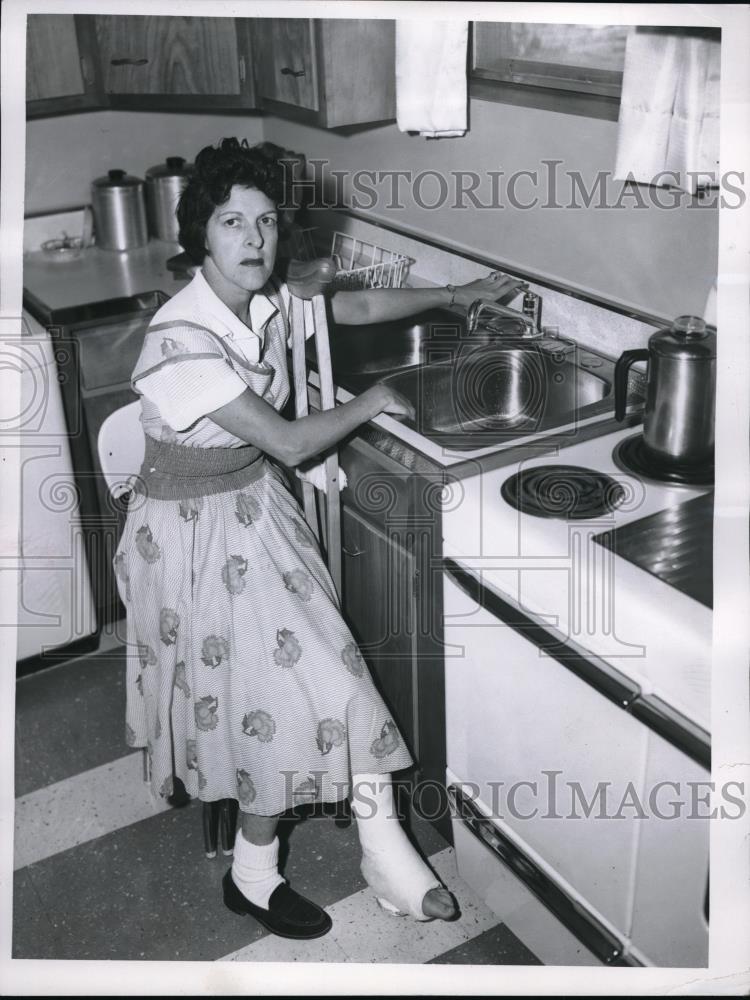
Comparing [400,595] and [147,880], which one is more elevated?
[400,595]

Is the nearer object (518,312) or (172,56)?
(518,312)

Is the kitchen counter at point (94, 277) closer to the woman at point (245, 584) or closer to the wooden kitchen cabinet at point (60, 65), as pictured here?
the wooden kitchen cabinet at point (60, 65)

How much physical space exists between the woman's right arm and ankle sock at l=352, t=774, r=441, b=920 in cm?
62

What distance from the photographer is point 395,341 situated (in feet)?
7.36

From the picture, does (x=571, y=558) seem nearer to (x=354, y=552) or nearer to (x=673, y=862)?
(x=673, y=862)

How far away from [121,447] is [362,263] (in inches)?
36.8

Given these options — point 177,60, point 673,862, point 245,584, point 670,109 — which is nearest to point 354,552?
point 245,584

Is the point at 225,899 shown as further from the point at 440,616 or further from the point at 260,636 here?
the point at 440,616

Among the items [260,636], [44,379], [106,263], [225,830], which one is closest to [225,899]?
[225,830]

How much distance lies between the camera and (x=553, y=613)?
1.43 metres

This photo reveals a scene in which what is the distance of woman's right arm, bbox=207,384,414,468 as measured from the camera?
159 centimetres

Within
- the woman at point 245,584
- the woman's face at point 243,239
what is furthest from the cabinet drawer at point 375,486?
the woman's face at point 243,239

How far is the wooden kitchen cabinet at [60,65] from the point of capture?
2.44 metres

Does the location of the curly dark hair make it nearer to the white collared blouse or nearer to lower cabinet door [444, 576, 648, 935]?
the white collared blouse
